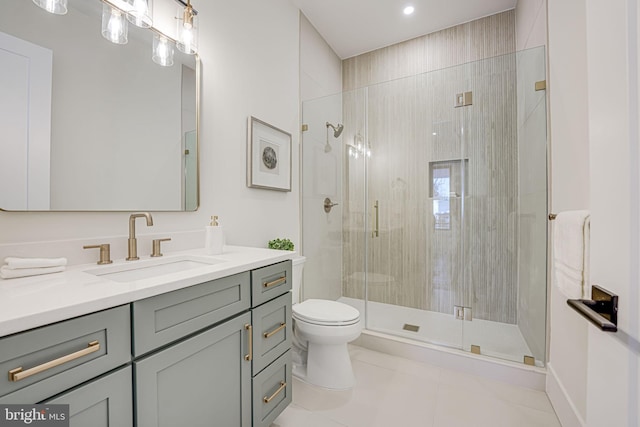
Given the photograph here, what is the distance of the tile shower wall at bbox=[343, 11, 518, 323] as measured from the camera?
2.29 meters

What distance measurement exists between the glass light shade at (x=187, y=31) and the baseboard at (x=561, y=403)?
2.63 m

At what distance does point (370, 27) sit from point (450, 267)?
8.14 ft

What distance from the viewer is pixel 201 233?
5.14 feet

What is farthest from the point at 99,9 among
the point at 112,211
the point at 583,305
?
the point at 583,305

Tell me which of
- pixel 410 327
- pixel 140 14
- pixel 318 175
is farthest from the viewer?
pixel 318 175

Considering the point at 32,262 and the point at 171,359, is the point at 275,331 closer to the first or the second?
the point at 171,359

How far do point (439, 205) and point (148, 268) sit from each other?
2302 millimetres

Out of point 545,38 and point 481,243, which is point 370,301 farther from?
point 545,38

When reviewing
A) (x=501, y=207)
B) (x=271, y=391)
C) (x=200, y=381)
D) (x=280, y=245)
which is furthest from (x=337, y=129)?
(x=200, y=381)

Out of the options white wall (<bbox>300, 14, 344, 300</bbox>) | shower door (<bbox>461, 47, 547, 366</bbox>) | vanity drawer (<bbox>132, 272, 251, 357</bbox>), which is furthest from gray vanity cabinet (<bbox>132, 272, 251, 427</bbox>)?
shower door (<bbox>461, 47, 547, 366</bbox>)

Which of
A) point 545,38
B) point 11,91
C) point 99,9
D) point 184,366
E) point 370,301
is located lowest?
point 370,301

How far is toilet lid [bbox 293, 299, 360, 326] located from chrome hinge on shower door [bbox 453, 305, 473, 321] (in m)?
1.12

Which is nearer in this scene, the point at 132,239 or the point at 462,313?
the point at 132,239

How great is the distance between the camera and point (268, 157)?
2.12 m
